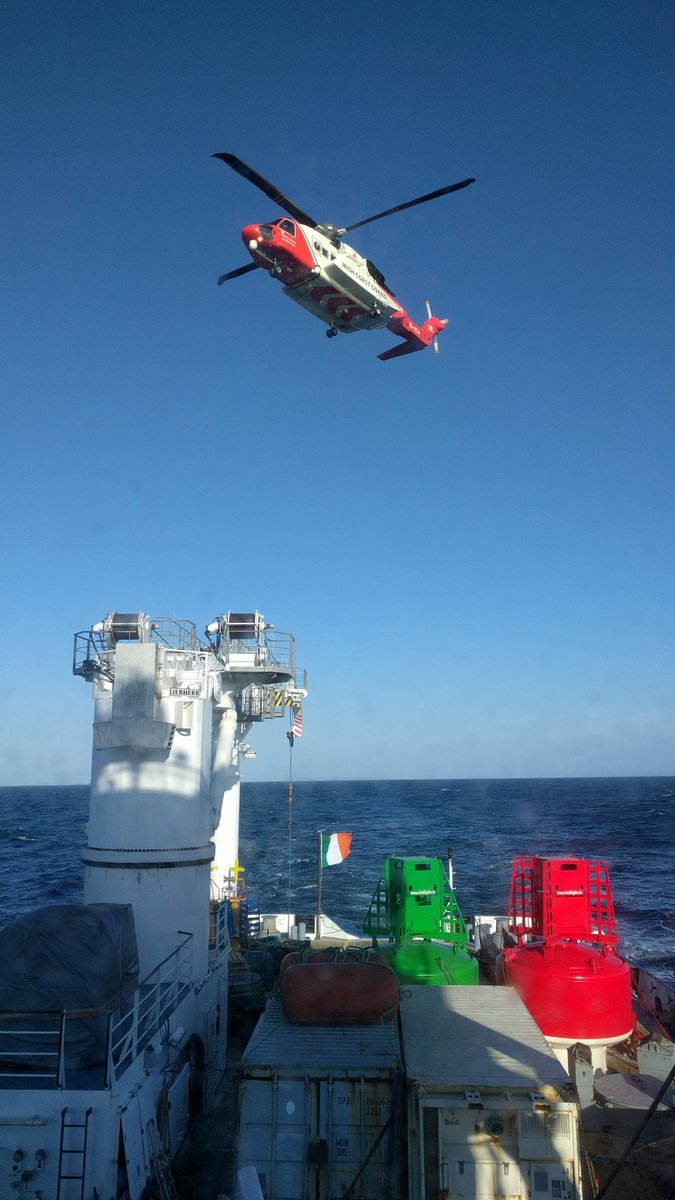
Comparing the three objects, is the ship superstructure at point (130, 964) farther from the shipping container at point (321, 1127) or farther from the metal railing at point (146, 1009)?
the shipping container at point (321, 1127)

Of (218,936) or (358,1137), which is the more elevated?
(218,936)

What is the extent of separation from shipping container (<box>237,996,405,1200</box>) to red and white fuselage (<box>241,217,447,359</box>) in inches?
766

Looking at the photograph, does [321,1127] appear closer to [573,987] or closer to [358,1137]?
[358,1137]

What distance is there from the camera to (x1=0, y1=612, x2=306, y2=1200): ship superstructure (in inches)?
369

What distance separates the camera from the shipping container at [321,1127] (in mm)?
9992

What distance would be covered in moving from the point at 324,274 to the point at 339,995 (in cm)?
1912

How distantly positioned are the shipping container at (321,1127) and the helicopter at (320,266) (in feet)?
64.0

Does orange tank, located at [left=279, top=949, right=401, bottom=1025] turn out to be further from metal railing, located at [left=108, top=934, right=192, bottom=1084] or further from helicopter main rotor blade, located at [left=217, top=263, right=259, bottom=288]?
helicopter main rotor blade, located at [left=217, top=263, right=259, bottom=288]

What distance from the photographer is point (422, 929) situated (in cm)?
1989

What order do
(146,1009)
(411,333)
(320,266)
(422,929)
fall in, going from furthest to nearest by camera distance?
(411,333)
(320,266)
(422,929)
(146,1009)

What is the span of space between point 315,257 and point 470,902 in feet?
113

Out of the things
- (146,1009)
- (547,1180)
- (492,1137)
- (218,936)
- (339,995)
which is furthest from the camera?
(218,936)

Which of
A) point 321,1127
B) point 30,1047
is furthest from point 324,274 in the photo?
point 321,1127

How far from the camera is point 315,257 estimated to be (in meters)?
21.9
